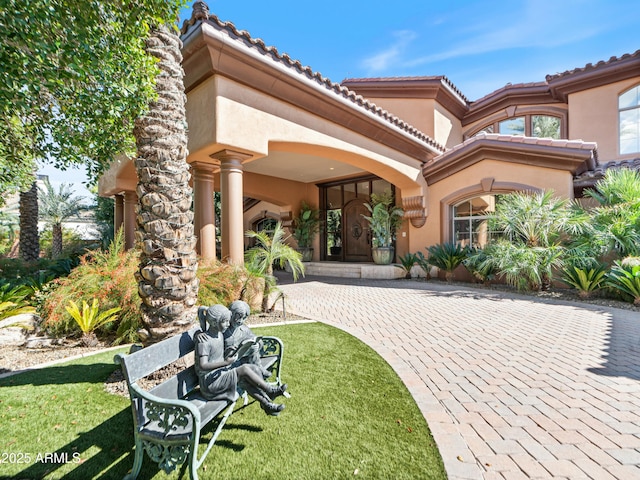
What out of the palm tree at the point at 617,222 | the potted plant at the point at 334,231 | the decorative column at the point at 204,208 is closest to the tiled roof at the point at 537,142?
the palm tree at the point at 617,222

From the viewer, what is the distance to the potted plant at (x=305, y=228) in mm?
16531

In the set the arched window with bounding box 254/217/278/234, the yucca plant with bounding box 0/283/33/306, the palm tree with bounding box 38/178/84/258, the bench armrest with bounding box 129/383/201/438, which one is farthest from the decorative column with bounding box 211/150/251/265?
the palm tree with bounding box 38/178/84/258

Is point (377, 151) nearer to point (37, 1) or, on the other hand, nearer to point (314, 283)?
point (314, 283)

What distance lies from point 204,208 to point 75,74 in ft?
16.3

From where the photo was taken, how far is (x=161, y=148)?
12.2 feet

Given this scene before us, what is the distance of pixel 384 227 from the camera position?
14164mm

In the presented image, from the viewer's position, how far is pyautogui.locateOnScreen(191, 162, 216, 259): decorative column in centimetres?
789

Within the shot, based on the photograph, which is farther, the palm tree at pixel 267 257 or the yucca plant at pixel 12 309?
the palm tree at pixel 267 257

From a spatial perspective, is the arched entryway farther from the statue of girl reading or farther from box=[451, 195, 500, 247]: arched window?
the statue of girl reading

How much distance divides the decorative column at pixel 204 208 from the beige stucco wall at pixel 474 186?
8923 millimetres

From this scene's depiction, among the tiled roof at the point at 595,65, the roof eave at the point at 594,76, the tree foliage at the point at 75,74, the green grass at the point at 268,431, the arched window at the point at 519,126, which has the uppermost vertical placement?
the tiled roof at the point at 595,65

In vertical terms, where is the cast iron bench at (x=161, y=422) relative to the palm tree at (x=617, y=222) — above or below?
below

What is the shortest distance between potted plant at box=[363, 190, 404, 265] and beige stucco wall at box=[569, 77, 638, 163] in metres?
8.34

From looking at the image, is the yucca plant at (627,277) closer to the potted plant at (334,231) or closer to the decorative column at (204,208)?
the decorative column at (204,208)
